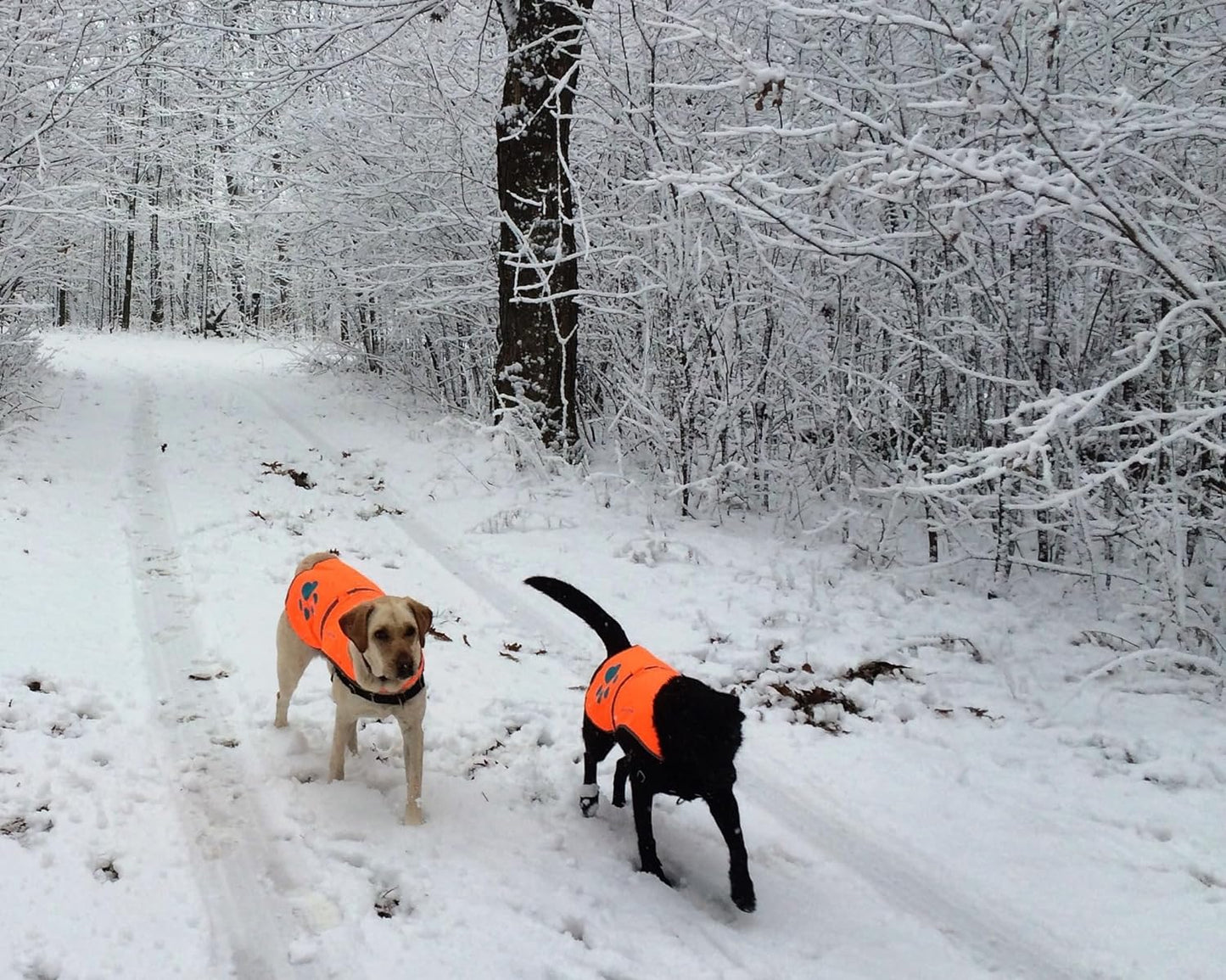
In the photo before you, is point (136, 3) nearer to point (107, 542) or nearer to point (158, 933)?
point (107, 542)

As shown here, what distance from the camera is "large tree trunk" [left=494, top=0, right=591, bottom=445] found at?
840 centimetres

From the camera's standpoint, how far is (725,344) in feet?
24.0

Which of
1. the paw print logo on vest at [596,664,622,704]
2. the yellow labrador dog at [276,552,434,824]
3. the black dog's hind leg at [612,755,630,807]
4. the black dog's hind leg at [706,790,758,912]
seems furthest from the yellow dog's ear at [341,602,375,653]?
→ the black dog's hind leg at [706,790,758,912]

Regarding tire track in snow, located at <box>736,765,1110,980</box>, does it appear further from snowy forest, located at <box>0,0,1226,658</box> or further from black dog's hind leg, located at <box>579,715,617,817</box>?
snowy forest, located at <box>0,0,1226,658</box>

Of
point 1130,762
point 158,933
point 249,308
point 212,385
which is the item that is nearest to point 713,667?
point 1130,762

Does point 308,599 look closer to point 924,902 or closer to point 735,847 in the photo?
point 735,847

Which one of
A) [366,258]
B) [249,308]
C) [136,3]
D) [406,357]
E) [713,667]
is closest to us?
[713,667]

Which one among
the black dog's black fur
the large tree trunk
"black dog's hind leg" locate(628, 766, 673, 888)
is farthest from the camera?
the large tree trunk

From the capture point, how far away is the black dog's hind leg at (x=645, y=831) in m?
3.11

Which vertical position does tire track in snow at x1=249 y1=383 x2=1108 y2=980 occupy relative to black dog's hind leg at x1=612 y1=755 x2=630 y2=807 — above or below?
below

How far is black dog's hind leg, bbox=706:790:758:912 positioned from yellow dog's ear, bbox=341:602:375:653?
140cm

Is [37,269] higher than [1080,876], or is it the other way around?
[37,269]

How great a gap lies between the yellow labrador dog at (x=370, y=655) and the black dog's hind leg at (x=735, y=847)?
1.21 meters

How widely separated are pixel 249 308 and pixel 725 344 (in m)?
33.7
